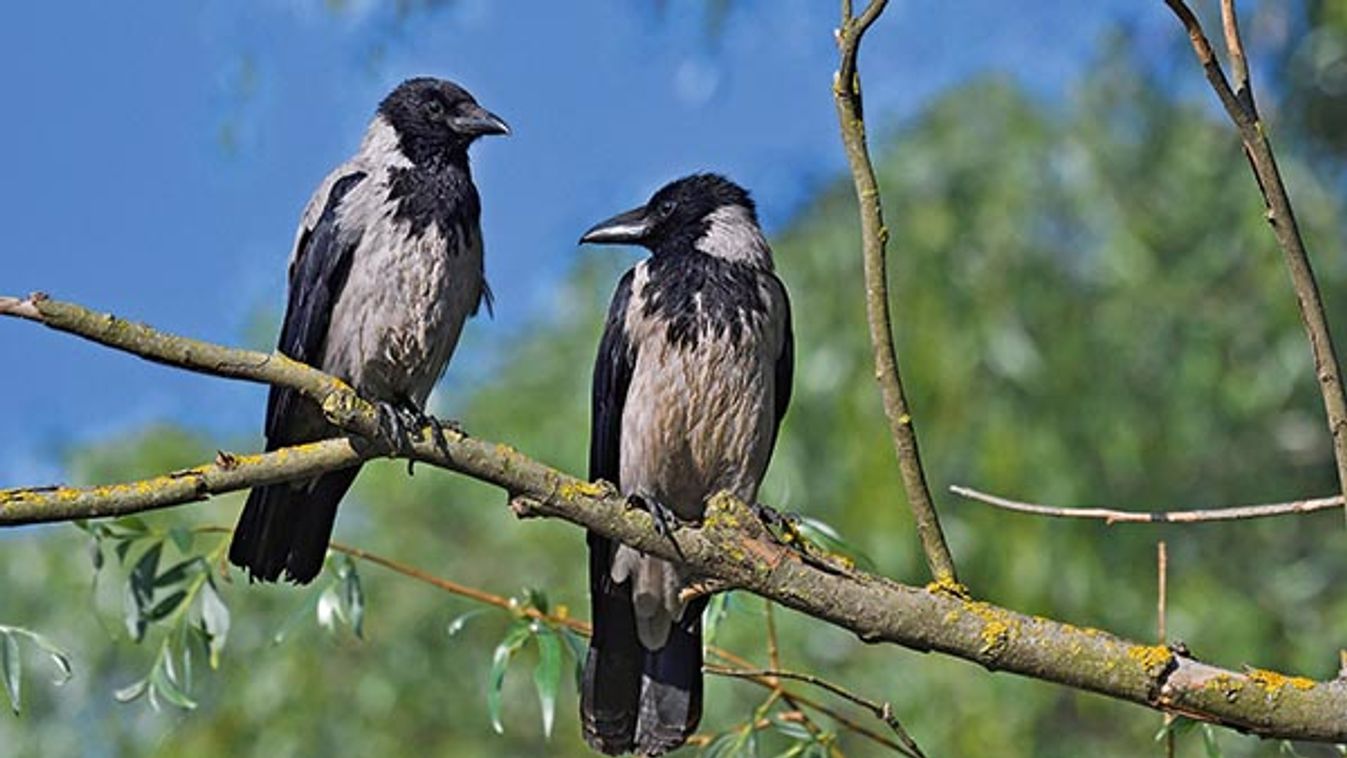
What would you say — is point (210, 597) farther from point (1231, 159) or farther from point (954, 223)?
point (1231, 159)

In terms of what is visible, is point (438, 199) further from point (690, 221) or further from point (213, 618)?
point (213, 618)

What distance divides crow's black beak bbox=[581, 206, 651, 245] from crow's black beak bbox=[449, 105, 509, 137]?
316 millimetres

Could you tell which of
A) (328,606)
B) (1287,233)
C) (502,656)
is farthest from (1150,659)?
(328,606)

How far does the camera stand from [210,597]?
3787 millimetres

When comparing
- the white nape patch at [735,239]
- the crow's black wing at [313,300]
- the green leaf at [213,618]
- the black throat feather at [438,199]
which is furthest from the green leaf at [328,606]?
the white nape patch at [735,239]

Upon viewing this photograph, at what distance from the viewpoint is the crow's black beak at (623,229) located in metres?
4.56

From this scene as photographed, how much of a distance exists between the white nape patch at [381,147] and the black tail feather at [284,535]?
29.0 inches

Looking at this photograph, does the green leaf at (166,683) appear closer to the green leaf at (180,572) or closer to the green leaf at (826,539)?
the green leaf at (180,572)

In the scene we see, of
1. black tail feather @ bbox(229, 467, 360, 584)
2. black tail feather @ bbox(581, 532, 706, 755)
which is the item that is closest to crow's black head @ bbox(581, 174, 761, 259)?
black tail feather @ bbox(581, 532, 706, 755)

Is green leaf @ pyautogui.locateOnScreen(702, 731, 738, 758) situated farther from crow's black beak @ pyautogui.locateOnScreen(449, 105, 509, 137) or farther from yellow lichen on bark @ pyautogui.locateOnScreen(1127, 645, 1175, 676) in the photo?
crow's black beak @ pyautogui.locateOnScreen(449, 105, 509, 137)

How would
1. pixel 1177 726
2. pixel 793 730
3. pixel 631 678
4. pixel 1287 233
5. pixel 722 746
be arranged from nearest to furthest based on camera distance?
pixel 1287 233
pixel 1177 726
pixel 793 730
pixel 722 746
pixel 631 678

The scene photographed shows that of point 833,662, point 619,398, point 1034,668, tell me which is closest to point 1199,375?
point 833,662

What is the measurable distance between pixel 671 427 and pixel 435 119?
3.13 ft

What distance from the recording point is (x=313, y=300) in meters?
4.23
